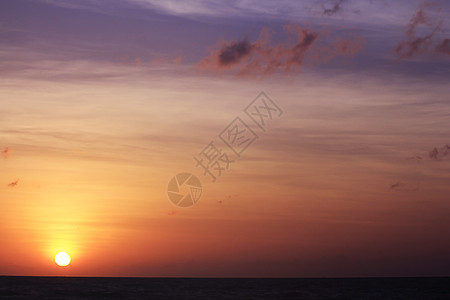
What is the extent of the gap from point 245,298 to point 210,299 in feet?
22.9

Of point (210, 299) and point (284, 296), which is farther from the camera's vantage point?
point (284, 296)

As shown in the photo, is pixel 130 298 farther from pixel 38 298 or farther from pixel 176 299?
pixel 38 298

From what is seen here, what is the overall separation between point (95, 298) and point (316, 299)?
3952cm

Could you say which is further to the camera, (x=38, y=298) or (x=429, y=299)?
(x=429, y=299)

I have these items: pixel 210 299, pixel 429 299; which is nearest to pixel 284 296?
pixel 210 299

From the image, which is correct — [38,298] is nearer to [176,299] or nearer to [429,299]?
[176,299]

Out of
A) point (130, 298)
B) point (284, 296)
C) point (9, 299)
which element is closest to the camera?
point (9, 299)

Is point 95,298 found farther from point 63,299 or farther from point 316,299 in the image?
point 316,299

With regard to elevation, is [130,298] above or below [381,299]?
above

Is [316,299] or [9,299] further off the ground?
[9,299]

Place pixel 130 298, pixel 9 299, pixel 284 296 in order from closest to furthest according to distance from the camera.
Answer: pixel 9 299 < pixel 130 298 < pixel 284 296

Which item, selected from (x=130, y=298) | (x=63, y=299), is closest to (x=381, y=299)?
(x=130, y=298)

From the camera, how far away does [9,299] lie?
10438 cm

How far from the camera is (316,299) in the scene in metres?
112
